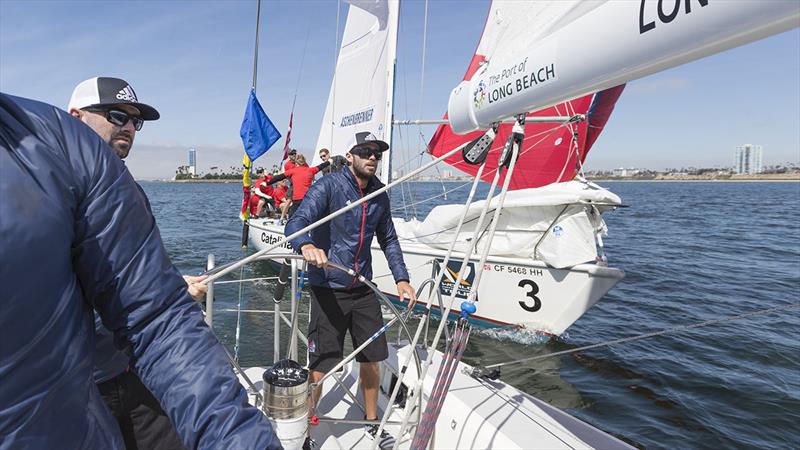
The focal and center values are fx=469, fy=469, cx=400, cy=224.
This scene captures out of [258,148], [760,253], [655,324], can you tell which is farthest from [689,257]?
[258,148]

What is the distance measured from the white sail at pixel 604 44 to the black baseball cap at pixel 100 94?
4.13 feet

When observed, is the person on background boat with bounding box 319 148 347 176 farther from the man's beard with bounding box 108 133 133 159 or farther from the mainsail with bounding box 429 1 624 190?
the man's beard with bounding box 108 133 133 159

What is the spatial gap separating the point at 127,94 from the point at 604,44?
1.44 m

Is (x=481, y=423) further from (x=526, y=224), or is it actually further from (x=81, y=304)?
(x=526, y=224)

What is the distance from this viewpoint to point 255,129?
29.4 ft

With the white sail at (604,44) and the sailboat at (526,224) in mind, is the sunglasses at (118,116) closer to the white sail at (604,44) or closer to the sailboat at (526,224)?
the white sail at (604,44)

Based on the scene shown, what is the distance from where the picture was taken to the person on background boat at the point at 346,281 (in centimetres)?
296

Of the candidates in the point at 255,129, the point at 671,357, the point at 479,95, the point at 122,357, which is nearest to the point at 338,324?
the point at 122,357

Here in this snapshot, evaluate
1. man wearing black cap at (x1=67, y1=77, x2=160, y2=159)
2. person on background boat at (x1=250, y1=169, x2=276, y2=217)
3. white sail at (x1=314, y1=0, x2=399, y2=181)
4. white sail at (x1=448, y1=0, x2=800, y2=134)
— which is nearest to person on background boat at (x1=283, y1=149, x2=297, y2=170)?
white sail at (x1=314, y1=0, x2=399, y2=181)

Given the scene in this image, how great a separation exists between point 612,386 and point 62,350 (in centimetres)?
599

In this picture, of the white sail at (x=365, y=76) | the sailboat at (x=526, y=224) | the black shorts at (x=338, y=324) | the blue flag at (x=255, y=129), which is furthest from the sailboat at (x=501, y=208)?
the blue flag at (x=255, y=129)

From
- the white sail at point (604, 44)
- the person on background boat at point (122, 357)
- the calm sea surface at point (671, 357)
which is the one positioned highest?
the white sail at point (604, 44)

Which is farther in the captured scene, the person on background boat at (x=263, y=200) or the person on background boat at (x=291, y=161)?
the person on background boat at (x=263, y=200)

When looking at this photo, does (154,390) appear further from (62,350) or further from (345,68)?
(345,68)
